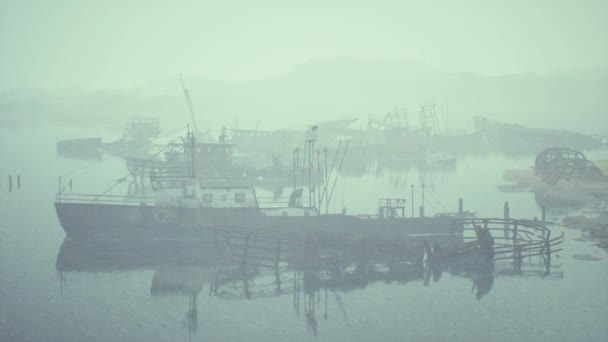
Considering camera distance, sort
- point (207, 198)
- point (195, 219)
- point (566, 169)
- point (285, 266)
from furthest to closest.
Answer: point (566, 169) → point (207, 198) → point (195, 219) → point (285, 266)

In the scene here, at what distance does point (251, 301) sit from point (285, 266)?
221 inches

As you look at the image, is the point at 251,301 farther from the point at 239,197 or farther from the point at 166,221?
the point at 166,221

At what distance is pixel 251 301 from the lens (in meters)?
25.9

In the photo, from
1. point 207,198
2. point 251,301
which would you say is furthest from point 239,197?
point 251,301

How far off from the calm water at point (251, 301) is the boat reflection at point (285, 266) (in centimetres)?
13

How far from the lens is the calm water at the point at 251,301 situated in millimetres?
22625

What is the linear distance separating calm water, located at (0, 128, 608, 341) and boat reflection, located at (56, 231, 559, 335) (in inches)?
5.2

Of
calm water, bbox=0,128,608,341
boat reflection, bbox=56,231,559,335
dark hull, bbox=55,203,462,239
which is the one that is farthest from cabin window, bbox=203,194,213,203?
boat reflection, bbox=56,231,559,335

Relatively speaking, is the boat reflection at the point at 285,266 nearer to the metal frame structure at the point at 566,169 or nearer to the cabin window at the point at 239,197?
the cabin window at the point at 239,197

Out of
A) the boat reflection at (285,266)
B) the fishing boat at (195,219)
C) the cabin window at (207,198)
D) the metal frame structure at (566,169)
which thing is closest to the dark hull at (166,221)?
the fishing boat at (195,219)

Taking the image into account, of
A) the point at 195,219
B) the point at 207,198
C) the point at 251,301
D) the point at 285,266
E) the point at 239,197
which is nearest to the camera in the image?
the point at 251,301

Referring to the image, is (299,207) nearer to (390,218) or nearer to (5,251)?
(390,218)

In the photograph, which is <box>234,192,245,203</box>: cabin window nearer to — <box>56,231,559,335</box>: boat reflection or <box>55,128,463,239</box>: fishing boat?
<box>55,128,463,239</box>: fishing boat

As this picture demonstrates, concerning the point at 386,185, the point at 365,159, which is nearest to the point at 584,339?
the point at 386,185
